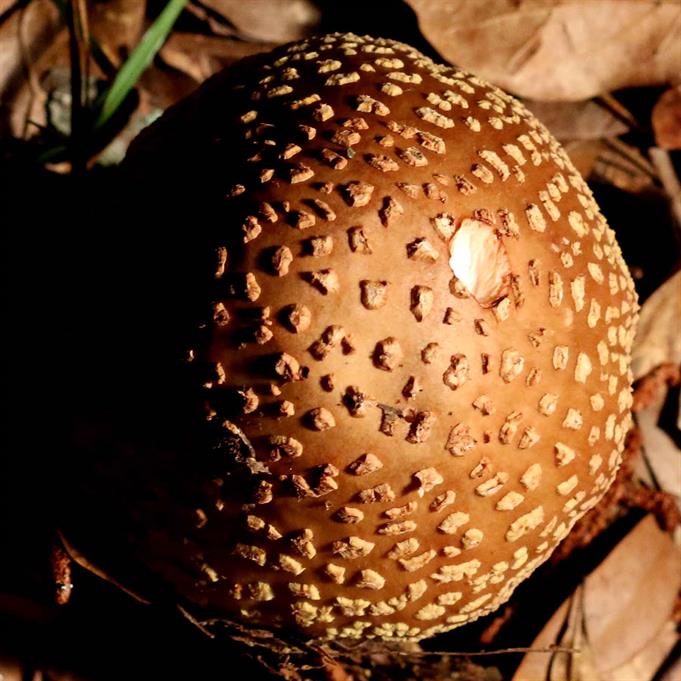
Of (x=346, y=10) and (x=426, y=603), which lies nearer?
(x=426, y=603)

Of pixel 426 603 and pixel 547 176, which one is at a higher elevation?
pixel 547 176

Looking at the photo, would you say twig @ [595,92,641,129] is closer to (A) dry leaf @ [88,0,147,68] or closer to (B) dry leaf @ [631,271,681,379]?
(B) dry leaf @ [631,271,681,379]

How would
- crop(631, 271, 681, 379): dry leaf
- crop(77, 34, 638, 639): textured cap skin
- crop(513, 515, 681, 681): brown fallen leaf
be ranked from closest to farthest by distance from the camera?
crop(77, 34, 638, 639): textured cap skin → crop(513, 515, 681, 681): brown fallen leaf → crop(631, 271, 681, 379): dry leaf

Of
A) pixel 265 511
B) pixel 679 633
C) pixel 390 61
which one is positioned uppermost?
pixel 390 61

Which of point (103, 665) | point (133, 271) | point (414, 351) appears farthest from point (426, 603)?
point (103, 665)

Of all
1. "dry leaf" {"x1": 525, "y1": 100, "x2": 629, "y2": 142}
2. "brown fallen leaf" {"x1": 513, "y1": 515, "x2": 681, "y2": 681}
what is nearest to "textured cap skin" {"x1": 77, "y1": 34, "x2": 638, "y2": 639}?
"brown fallen leaf" {"x1": 513, "y1": 515, "x2": 681, "y2": 681}

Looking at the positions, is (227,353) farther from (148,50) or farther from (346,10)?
(346,10)

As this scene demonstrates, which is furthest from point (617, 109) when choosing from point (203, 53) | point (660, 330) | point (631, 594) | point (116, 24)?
point (116, 24)
